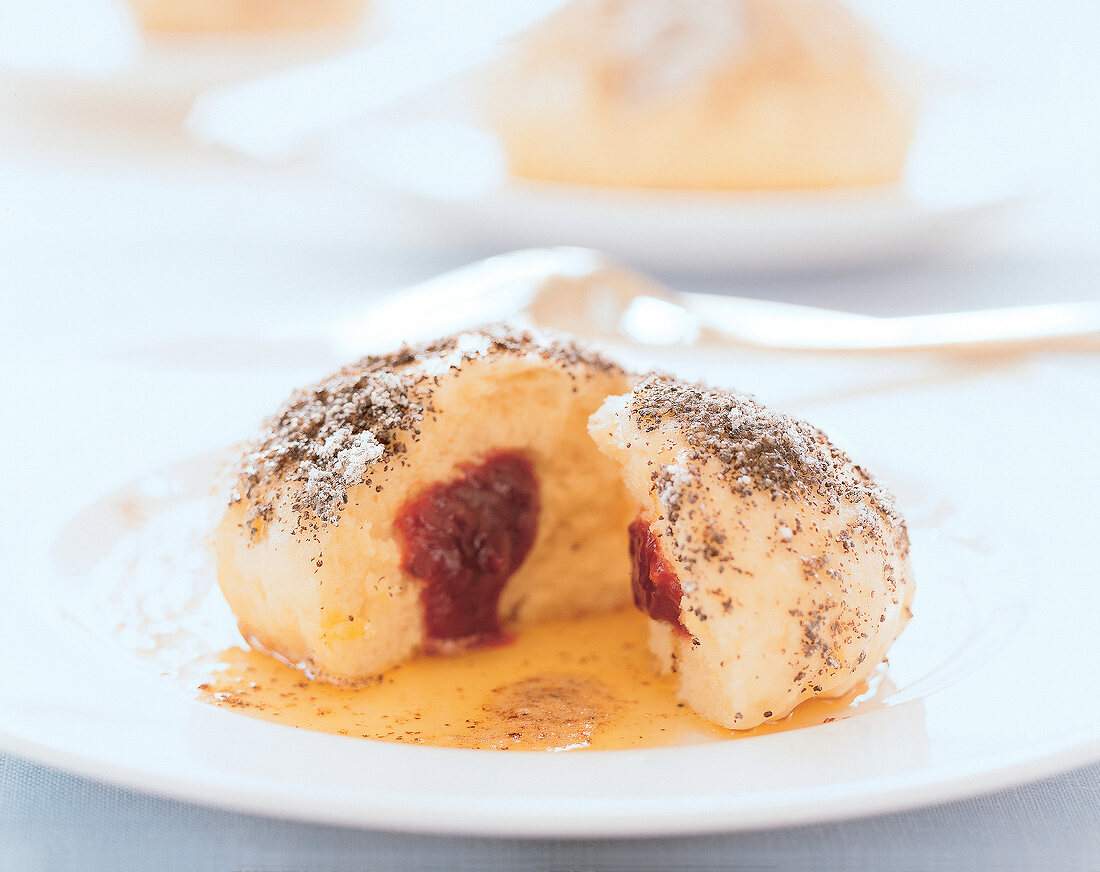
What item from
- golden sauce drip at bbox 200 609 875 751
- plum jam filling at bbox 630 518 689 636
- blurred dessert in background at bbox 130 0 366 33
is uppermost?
blurred dessert in background at bbox 130 0 366 33

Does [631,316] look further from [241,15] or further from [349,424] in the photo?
[241,15]

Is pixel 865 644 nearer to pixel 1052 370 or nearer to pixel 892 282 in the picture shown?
pixel 1052 370

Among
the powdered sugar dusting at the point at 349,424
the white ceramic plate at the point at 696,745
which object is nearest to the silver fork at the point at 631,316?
the white ceramic plate at the point at 696,745

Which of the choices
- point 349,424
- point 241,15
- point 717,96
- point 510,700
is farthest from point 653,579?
point 241,15

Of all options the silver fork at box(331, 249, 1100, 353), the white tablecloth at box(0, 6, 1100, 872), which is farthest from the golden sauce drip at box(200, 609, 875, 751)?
the silver fork at box(331, 249, 1100, 353)

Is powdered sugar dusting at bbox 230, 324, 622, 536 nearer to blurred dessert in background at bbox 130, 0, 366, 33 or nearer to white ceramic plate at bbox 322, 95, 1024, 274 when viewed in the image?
white ceramic plate at bbox 322, 95, 1024, 274

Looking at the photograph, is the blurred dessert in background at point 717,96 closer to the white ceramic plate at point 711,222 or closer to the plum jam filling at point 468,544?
the white ceramic plate at point 711,222
